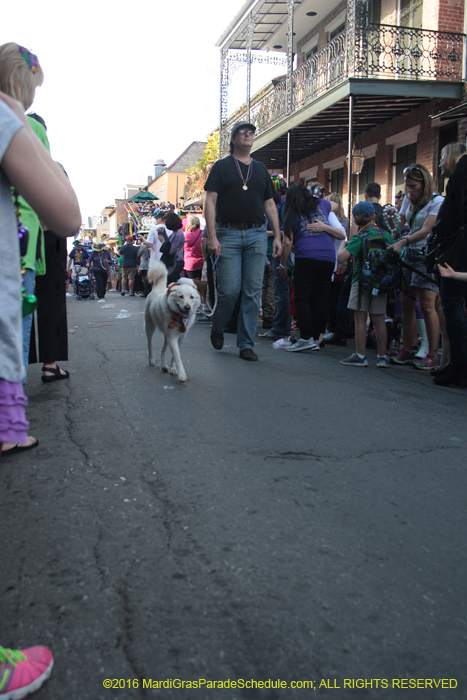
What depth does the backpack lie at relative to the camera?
6.33m

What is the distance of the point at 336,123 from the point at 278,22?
582cm

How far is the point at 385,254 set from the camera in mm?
6426

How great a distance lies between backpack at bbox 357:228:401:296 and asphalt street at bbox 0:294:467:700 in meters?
2.07

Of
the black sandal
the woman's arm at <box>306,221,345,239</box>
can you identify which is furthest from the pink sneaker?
the woman's arm at <box>306,221,345,239</box>

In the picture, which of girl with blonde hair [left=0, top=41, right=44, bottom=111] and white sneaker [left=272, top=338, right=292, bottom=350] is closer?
girl with blonde hair [left=0, top=41, right=44, bottom=111]

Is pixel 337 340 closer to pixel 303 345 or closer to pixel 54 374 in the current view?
pixel 303 345

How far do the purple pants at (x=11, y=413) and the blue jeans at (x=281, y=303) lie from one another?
643 centimetres

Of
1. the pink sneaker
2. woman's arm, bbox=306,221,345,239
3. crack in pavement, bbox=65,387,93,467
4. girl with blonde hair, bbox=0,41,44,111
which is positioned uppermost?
girl with blonde hair, bbox=0,41,44,111

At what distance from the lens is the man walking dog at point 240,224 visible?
255 inches

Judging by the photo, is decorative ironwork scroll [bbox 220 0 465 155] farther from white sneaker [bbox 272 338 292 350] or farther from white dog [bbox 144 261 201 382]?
white dog [bbox 144 261 201 382]

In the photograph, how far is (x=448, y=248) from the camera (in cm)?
543

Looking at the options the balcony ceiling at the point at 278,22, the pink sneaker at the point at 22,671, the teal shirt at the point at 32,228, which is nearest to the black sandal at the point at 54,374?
the teal shirt at the point at 32,228

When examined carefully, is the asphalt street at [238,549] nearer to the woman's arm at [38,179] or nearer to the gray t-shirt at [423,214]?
the woman's arm at [38,179]

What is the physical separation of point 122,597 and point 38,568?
38 centimetres
